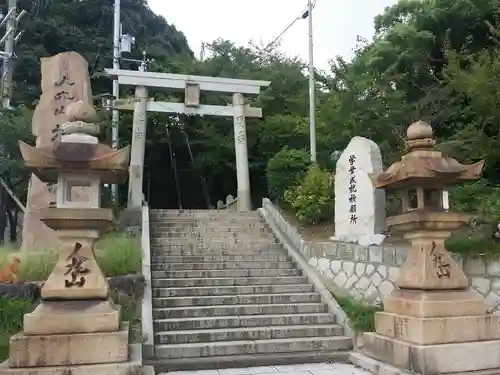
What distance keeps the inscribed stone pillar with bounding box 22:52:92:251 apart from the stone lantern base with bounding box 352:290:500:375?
25.2ft

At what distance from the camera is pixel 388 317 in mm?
6270

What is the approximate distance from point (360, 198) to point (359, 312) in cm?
214

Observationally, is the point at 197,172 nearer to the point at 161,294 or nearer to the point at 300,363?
the point at 161,294

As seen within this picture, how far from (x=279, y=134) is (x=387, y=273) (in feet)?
34.7

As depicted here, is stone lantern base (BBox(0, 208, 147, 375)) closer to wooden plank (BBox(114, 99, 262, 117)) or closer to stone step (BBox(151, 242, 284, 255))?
stone step (BBox(151, 242, 284, 255))

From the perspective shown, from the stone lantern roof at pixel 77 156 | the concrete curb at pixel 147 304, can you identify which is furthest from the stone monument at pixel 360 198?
the stone lantern roof at pixel 77 156

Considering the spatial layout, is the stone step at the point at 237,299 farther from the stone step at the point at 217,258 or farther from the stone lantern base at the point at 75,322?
the stone lantern base at the point at 75,322

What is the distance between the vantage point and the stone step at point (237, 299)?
26.6 ft

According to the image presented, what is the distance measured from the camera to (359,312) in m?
7.75

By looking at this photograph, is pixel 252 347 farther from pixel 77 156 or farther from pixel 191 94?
pixel 191 94

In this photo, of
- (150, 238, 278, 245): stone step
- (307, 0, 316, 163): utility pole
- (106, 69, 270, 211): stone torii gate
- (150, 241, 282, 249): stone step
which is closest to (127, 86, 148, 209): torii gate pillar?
(106, 69, 270, 211): stone torii gate

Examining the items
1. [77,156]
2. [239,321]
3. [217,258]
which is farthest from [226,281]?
[77,156]

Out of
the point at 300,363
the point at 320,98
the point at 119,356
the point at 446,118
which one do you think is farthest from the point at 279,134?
the point at 119,356

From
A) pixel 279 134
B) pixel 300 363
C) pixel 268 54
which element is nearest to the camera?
pixel 300 363
